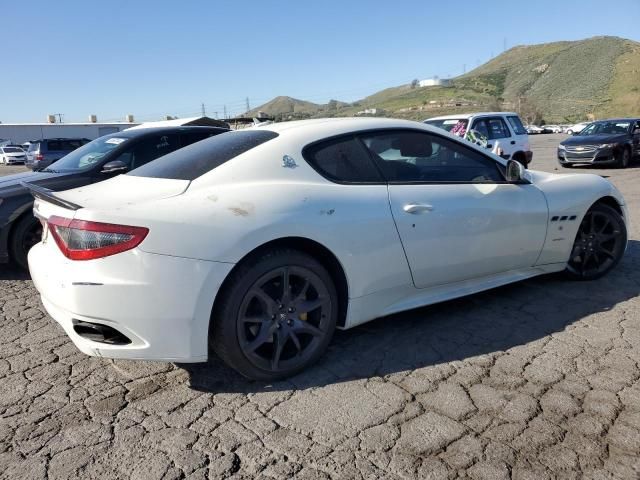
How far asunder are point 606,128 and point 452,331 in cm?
1507

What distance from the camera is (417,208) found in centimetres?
342

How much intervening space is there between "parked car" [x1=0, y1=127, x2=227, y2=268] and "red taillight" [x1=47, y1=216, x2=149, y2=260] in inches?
120

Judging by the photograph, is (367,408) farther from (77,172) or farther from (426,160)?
(77,172)

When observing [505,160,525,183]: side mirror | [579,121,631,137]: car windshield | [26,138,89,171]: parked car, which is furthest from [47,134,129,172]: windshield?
→ [26,138,89,171]: parked car

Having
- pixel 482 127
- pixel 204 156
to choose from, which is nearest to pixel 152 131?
pixel 204 156

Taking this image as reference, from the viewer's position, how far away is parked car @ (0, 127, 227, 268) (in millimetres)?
5227

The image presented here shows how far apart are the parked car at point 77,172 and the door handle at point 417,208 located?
3755 millimetres

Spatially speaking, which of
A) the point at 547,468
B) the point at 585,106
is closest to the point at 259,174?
the point at 547,468

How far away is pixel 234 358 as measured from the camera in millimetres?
2857

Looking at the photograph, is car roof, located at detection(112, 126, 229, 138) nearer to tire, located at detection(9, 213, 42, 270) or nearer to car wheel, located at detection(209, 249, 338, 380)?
tire, located at detection(9, 213, 42, 270)

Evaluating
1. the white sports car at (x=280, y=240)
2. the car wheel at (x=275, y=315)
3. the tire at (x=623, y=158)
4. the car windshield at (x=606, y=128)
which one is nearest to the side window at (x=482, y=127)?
the tire at (x=623, y=158)

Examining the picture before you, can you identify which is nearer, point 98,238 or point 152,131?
point 98,238

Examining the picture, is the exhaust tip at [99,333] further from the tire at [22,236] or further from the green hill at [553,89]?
the green hill at [553,89]

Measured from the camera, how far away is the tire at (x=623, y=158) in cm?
1464
